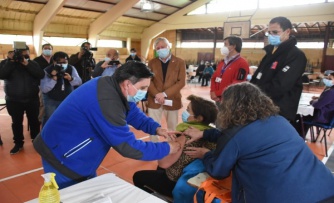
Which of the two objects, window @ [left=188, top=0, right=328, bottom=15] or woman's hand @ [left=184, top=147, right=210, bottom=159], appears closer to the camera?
woman's hand @ [left=184, top=147, right=210, bottom=159]

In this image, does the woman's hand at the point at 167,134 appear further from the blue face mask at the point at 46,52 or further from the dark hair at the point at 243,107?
the blue face mask at the point at 46,52

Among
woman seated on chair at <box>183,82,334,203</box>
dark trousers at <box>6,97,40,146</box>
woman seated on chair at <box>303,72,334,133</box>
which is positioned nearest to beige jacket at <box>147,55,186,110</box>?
dark trousers at <box>6,97,40,146</box>

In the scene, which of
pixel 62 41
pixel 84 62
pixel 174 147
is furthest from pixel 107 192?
pixel 62 41

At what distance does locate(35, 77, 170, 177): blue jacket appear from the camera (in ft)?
4.27

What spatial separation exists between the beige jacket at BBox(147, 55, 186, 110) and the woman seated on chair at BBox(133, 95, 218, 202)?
1.20 meters

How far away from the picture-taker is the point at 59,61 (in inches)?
140

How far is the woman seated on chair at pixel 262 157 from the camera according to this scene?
1173 millimetres

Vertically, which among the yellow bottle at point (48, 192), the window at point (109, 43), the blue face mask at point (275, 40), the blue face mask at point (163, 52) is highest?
the window at point (109, 43)

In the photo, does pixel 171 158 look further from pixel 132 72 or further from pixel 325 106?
pixel 325 106

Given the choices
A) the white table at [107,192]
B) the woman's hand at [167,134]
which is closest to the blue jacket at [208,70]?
the woman's hand at [167,134]

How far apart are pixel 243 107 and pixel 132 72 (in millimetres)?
618

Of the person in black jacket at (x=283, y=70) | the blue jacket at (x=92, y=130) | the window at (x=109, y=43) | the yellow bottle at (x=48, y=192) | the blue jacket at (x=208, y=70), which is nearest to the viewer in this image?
the yellow bottle at (x=48, y=192)

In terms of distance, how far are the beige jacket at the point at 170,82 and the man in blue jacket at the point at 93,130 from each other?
1.73 m

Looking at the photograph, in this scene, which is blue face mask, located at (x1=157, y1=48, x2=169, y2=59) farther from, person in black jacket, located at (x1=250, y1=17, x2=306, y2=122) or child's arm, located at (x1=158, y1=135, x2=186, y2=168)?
child's arm, located at (x1=158, y1=135, x2=186, y2=168)
